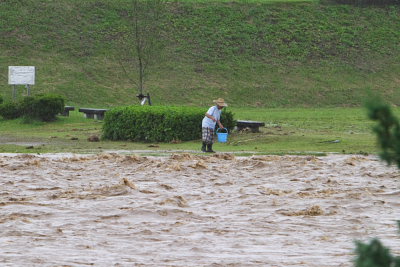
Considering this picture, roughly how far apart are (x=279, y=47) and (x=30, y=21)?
17.3 metres

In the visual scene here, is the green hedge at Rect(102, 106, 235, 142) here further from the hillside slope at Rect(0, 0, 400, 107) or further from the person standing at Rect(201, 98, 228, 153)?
the hillside slope at Rect(0, 0, 400, 107)

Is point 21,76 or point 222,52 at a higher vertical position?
point 222,52

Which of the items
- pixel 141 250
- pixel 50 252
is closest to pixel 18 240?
pixel 50 252

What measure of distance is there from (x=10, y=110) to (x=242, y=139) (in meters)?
12.2

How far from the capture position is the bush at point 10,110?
31.6 meters

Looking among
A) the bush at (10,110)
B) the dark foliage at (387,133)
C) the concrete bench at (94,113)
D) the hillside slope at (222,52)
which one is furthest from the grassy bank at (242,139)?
the dark foliage at (387,133)

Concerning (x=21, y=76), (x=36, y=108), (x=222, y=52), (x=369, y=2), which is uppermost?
(x=369, y=2)

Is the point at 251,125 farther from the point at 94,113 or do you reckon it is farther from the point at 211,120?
the point at 94,113

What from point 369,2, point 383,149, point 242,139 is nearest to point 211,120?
point 242,139

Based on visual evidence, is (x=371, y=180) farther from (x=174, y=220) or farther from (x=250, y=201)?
(x=174, y=220)

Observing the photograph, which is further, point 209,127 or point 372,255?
point 209,127

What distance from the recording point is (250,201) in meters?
12.7

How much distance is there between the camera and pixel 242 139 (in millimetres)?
Result: 23234

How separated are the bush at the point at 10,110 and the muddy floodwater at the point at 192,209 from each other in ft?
43.5
